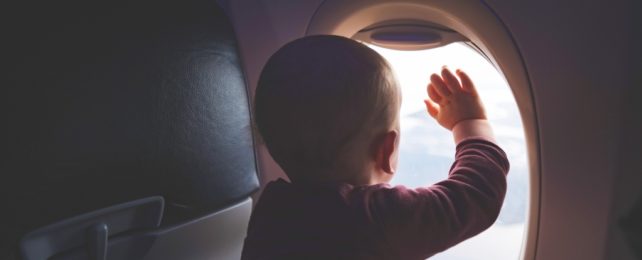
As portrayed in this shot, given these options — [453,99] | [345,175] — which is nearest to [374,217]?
[345,175]

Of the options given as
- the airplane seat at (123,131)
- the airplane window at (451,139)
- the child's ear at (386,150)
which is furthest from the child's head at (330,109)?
the airplane window at (451,139)

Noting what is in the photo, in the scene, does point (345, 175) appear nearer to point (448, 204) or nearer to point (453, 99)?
point (448, 204)

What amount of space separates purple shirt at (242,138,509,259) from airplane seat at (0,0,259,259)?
138mm

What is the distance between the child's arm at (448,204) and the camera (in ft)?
2.32

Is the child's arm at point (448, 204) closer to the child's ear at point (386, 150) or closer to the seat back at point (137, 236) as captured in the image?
the child's ear at point (386, 150)

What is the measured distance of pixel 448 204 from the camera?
2.40ft

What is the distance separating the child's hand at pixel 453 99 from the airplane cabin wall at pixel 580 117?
130 millimetres

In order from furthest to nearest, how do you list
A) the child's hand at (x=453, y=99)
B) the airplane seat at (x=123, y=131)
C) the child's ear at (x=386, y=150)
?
the child's hand at (x=453, y=99) → the child's ear at (x=386, y=150) → the airplane seat at (x=123, y=131)

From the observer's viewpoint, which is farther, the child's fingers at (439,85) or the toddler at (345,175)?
the child's fingers at (439,85)

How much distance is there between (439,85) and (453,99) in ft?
0.13

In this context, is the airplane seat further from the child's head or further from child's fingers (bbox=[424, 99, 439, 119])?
child's fingers (bbox=[424, 99, 439, 119])

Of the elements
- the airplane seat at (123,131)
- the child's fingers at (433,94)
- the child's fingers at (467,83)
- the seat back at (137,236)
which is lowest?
the seat back at (137,236)

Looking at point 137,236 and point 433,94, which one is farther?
point 433,94

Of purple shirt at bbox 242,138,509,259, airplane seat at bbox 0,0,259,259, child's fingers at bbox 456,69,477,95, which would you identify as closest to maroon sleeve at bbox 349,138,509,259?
purple shirt at bbox 242,138,509,259
